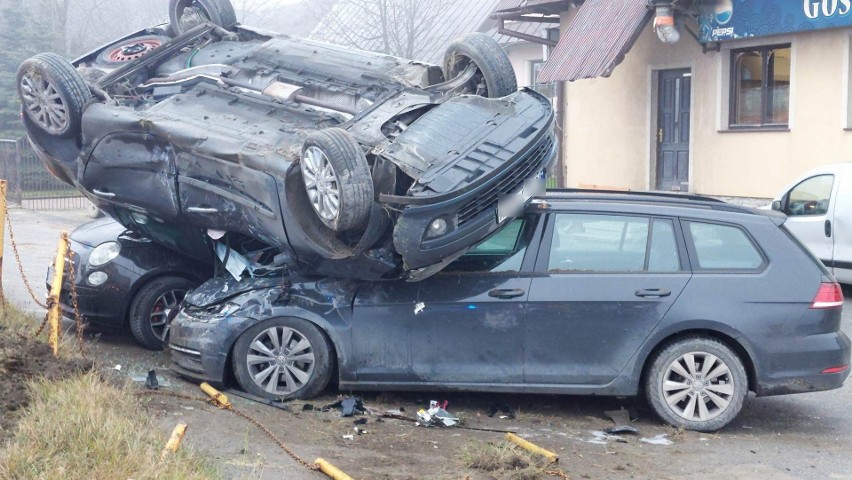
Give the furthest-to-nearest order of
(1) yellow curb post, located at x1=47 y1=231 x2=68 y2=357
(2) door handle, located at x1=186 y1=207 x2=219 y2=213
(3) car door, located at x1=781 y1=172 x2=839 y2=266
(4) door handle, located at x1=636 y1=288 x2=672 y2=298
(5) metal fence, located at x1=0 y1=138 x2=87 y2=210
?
1. (5) metal fence, located at x1=0 y1=138 x2=87 y2=210
2. (3) car door, located at x1=781 y1=172 x2=839 y2=266
3. (2) door handle, located at x1=186 y1=207 x2=219 y2=213
4. (4) door handle, located at x1=636 y1=288 x2=672 y2=298
5. (1) yellow curb post, located at x1=47 y1=231 x2=68 y2=357

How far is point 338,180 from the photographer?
595 cm

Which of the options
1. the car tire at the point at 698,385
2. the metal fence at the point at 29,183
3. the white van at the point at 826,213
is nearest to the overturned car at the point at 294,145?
the car tire at the point at 698,385

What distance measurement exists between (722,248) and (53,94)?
5.13 metres

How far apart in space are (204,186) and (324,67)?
1.48m

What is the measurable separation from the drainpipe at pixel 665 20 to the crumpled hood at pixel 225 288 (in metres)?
11.4

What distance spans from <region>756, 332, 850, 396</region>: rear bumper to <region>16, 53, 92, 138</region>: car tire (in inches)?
212

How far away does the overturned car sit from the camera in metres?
6.09

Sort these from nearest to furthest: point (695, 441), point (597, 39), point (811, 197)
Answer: point (695, 441) → point (811, 197) → point (597, 39)

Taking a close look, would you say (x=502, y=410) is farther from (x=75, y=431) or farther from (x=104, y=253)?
(x=104, y=253)

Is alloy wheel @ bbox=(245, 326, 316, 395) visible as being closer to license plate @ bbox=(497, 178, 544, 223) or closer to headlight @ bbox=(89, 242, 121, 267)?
license plate @ bbox=(497, 178, 544, 223)

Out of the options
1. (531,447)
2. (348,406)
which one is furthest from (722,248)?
(348,406)

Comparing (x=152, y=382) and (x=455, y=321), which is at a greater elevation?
(x=455, y=321)

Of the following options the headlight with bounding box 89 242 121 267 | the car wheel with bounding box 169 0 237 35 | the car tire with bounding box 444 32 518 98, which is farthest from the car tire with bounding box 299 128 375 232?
the car wheel with bounding box 169 0 237 35

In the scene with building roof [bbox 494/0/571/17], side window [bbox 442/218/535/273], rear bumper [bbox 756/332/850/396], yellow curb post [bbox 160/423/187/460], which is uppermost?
building roof [bbox 494/0/571/17]
